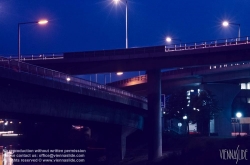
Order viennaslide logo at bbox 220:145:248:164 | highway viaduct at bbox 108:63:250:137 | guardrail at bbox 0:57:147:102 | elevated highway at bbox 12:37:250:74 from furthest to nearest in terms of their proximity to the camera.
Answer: highway viaduct at bbox 108:63:250:137 → elevated highway at bbox 12:37:250:74 → guardrail at bbox 0:57:147:102 → viennaslide logo at bbox 220:145:248:164

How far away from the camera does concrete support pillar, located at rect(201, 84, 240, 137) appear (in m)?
83.4

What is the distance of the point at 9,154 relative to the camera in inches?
2034

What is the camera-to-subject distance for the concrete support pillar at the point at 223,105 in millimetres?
83375

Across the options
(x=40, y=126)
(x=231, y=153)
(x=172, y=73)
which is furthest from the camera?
(x=172, y=73)

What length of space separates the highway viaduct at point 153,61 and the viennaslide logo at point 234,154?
1601cm

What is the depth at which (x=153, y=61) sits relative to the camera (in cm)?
5728

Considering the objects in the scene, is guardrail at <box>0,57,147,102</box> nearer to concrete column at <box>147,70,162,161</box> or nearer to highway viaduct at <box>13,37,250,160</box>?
highway viaduct at <box>13,37,250,160</box>

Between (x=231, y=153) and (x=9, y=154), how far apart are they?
2337 centimetres

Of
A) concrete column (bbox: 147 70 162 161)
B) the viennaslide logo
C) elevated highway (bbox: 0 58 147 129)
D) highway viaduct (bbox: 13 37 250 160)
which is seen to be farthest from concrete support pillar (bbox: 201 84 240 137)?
the viennaslide logo

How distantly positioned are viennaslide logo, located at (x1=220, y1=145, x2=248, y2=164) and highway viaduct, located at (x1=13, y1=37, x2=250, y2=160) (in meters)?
16.0

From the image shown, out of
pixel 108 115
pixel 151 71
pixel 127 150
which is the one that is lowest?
pixel 127 150

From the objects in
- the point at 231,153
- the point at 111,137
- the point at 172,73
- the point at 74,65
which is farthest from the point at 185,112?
the point at 231,153

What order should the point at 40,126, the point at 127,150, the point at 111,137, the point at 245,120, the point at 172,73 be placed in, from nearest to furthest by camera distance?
1. the point at 111,137
2. the point at 127,150
3. the point at 40,126
4. the point at 172,73
5. the point at 245,120

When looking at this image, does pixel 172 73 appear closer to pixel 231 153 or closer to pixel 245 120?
pixel 245 120
